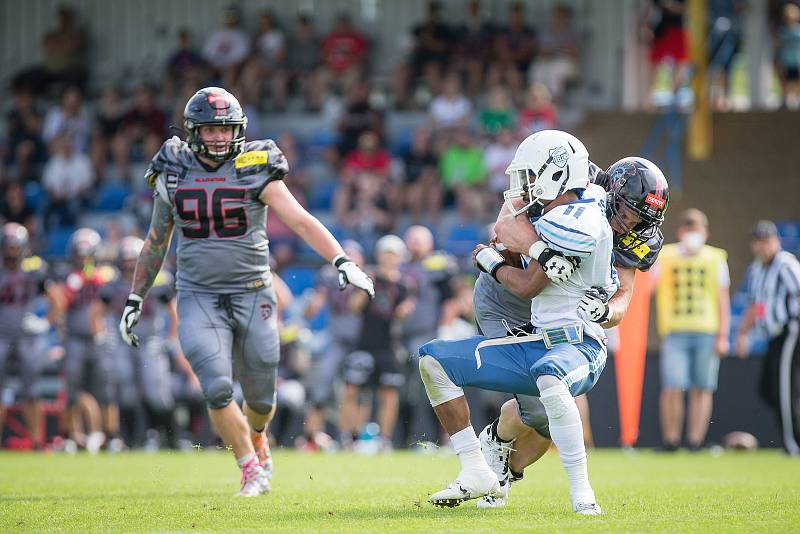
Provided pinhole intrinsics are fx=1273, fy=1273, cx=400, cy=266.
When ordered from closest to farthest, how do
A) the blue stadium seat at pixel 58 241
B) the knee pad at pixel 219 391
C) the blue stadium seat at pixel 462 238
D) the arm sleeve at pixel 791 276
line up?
1. the knee pad at pixel 219 391
2. the arm sleeve at pixel 791 276
3. the blue stadium seat at pixel 462 238
4. the blue stadium seat at pixel 58 241

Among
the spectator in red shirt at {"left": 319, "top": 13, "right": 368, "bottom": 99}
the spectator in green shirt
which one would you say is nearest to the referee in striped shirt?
the spectator in green shirt

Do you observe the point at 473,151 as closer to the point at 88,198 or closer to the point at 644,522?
the point at 88,198

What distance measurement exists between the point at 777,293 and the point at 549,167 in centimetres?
636

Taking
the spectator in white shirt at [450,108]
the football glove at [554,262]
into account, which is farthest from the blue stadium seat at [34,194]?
the football glove at [554,262]

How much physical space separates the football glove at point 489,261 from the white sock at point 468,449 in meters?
0.73

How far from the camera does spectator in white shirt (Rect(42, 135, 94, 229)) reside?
1669cm

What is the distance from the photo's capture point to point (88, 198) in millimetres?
16953

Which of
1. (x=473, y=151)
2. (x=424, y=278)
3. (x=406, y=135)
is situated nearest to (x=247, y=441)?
(x=424, y=278)

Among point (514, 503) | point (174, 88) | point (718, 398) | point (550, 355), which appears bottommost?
point (718, 398)

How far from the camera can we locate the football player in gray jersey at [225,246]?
6.89m

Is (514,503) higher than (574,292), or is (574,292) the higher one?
(574,292)

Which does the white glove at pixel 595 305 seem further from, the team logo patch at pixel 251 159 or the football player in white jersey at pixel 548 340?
the team logo patch at pixel 251 159

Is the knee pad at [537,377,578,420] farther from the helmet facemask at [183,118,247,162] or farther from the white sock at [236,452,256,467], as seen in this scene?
the helmet facemask at [183,118,247,162]

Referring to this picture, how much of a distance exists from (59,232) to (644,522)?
1245 centimetres
